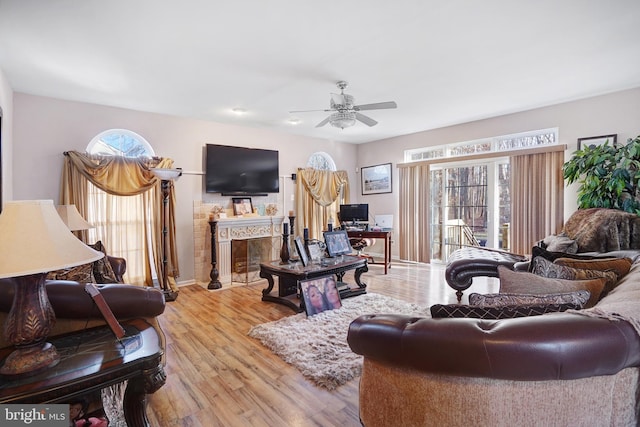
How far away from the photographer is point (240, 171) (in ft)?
17.4

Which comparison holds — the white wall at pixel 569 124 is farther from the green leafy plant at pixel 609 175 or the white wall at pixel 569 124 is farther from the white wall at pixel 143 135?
the white wall at pixel 143 135

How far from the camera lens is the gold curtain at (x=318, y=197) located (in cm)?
623

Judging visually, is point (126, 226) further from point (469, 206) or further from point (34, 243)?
point (469, 206)

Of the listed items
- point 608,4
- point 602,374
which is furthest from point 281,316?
point 608,4

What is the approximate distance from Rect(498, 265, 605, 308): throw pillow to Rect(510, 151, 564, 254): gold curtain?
355 cm

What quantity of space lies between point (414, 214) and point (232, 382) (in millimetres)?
4939

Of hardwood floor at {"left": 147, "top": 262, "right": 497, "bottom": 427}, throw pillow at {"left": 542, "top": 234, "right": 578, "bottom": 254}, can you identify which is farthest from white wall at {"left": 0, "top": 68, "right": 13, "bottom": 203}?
throw pillow at {"left": 542, "top": 234, "right": 578, "bottom": 254}

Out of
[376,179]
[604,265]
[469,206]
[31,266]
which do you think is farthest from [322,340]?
[376,179]

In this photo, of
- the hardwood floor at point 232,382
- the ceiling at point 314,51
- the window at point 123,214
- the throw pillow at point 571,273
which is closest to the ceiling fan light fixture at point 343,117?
the ceiling at point 314,51

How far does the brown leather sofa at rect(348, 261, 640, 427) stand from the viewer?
936 mm

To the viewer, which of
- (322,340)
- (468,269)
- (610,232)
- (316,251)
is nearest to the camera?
(322,340)

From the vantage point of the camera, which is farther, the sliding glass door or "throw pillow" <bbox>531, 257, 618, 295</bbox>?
the sliding glass door

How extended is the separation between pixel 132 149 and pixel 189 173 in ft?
2.68

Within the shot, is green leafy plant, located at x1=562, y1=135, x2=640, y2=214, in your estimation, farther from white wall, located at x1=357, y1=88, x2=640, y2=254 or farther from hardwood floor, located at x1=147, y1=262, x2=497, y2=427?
hardwood floor, located at x1=147, y1=262, x2=497, y2=427
